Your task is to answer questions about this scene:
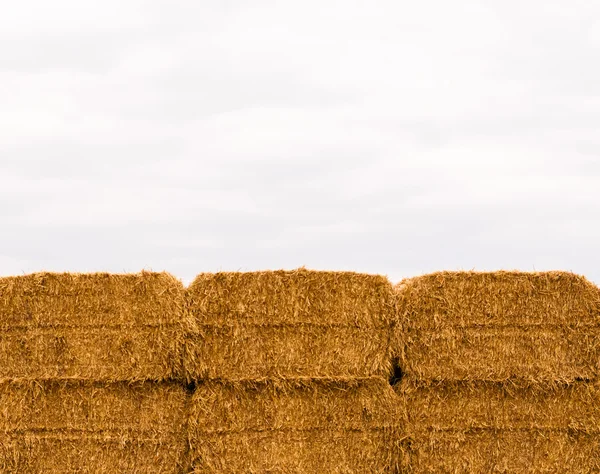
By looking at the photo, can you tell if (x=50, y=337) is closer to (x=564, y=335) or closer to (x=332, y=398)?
(x=332, y=398)

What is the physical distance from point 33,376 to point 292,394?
251 cm

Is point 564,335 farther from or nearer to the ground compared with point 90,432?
farther from the ground

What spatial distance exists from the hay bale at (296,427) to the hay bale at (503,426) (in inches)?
11.8

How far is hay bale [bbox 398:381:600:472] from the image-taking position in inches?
305

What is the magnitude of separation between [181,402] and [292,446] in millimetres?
1148

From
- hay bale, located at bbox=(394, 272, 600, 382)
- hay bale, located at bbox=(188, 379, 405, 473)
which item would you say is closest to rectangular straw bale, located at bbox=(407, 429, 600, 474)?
hay bale, located at bbox=(188, 379, 405, 473)

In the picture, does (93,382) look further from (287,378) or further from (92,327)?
(287,378)

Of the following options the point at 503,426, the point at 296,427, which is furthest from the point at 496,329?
the point at 296,427

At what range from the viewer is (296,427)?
762 centimetres

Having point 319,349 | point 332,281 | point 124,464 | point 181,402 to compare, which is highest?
point 332,281

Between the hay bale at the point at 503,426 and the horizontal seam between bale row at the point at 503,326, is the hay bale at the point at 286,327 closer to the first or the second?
the horizontal seam between bale row at the point at 503,326

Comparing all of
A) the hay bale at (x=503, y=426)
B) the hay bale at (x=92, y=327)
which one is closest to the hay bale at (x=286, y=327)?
the hay bale at (x=92, y=327)

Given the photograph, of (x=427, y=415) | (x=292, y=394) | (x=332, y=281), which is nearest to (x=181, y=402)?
(x=292, y=394)

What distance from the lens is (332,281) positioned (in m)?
7.72
